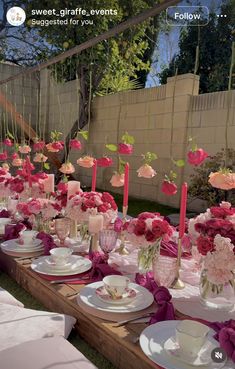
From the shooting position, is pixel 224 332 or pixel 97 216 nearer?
pixel 224 332

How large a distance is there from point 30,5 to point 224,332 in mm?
5278

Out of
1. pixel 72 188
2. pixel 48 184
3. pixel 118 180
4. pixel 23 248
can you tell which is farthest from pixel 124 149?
pixel 23 248

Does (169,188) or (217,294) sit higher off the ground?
(169,188)

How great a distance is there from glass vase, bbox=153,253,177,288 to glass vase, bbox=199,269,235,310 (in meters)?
0.12

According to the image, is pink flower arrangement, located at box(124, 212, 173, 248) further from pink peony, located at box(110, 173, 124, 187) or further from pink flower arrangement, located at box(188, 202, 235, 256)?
pink peony, located at box(110, 173, 124, 187)

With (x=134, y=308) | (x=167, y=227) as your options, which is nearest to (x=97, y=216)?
(x=167, y=227)

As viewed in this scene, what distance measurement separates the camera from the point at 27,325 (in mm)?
1028

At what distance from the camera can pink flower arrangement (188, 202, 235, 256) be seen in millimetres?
1037

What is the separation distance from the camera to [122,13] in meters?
5.05

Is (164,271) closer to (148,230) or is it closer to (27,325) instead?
(148,230)

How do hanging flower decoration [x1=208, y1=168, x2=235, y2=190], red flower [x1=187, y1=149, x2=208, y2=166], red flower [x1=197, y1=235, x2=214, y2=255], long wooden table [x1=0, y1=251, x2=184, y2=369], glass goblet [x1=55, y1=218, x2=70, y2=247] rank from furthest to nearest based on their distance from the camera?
glass goblet [x1=55, y1=218, x2=70, y2=247] → red flower [x1=187, y1=149, x2=208, y2=166] → hanging flower decoration [x1=208, y1=168, x2=235, y2=190] → red flower [x1=197, y1=235, x2=214, y2=255] → long wooden table [x1=0, y1=251, x2=184, y2=369]

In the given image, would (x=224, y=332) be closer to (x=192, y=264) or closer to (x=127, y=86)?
(x=192, y=264)

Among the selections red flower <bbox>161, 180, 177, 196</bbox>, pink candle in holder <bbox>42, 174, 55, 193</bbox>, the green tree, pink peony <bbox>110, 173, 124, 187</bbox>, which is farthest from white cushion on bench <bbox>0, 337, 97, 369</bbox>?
the green tree

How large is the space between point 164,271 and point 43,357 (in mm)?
508
